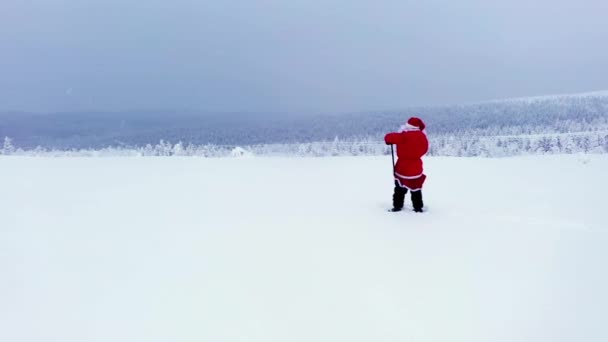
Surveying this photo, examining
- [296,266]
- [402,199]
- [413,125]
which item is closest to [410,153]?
[413,125]

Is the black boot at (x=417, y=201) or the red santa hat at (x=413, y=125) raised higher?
the red santa hat at (x=413, y=125)

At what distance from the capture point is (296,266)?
10.7ft

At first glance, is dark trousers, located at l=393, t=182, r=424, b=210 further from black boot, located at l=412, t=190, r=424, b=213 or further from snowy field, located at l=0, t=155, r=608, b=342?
snowy field, located at l=0, t=155, r=608, b=342

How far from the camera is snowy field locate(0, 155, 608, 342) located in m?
2.43

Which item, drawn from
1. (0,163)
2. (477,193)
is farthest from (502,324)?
(0,163)

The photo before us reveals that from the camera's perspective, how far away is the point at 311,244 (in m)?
3.85

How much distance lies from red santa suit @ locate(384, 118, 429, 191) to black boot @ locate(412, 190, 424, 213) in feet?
A: 0.18

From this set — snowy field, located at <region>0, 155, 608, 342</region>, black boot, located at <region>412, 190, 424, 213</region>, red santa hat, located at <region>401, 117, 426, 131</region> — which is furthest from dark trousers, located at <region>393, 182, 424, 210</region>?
red santa hat, located at <region>401, 117, 426, 131</region>

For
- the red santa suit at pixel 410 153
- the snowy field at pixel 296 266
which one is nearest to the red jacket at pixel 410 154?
the red santa suit at pixel 410 153

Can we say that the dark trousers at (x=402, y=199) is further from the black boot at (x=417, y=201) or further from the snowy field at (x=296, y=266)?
the snowy field at (x=296, y=266)

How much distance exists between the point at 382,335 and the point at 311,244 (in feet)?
5.15

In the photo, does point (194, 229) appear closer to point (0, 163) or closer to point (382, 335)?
point (382, 335)

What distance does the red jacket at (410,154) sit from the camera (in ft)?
18.0

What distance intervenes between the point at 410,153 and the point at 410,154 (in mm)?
14
